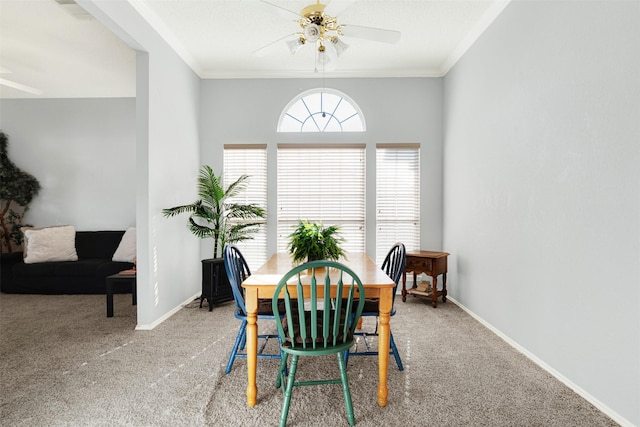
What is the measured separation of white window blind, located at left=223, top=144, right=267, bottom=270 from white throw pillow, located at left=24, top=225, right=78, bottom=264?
93.5 inches

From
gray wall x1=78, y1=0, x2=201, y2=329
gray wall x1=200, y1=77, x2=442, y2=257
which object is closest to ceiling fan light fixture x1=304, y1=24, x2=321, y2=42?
gray wall x1=78, y1=0, x2=201, y2=329

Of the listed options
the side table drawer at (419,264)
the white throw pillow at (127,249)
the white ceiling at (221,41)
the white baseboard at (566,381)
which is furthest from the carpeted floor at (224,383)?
the white ceiling at (221,41)

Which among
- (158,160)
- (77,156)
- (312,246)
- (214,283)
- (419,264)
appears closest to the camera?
(312,246)

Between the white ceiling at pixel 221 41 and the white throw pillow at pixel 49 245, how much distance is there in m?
2.09

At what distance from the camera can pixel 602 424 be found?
1944 millimetres

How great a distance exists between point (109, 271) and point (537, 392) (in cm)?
486

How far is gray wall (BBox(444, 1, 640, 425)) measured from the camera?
1.95m

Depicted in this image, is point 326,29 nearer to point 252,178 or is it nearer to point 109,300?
point 252,178

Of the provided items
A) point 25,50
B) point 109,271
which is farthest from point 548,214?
point 25,50

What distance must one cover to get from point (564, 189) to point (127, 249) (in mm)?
4951

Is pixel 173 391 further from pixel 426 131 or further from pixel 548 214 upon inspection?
pixel 426 131

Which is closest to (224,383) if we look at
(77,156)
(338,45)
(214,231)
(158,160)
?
(214,231)

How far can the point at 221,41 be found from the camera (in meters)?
4.07

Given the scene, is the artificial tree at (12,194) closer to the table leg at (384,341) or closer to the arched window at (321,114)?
the arched window at (321,114)
